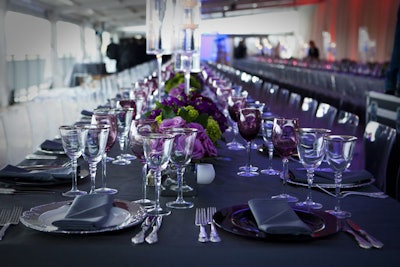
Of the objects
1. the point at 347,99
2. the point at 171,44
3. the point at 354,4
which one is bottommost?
the point at 347,99

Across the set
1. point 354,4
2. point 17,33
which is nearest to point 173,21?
point 17,33

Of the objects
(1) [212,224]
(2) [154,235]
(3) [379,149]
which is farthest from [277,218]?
(3) [379,149]

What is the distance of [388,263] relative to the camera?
54.7 inches

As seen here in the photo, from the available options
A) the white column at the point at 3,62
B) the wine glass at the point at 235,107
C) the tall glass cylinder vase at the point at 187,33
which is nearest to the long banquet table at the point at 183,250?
the wine glass at the point at 235,107

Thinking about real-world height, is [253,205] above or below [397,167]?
above

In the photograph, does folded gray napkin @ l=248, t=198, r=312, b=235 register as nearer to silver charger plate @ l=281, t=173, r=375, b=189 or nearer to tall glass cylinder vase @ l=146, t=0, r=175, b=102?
silver charger plate @ l=281, t=173, r=375, b=189

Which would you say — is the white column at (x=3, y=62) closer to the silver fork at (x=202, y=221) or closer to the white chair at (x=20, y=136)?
the white chair at (x=20, y=136)

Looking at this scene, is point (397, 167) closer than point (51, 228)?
No

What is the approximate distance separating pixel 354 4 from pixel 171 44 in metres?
18.1

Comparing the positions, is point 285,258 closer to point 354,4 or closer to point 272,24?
point 354,4

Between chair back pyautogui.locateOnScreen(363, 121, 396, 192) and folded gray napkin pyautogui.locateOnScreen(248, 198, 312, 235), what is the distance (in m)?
1.54

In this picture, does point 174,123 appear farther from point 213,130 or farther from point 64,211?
point 64,211

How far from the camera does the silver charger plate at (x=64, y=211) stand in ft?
4.90

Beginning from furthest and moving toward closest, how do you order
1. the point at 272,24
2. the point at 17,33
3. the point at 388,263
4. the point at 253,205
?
the point at 272,24 < the point at 17,33 < the point at 253,205 < the point at 388,263
